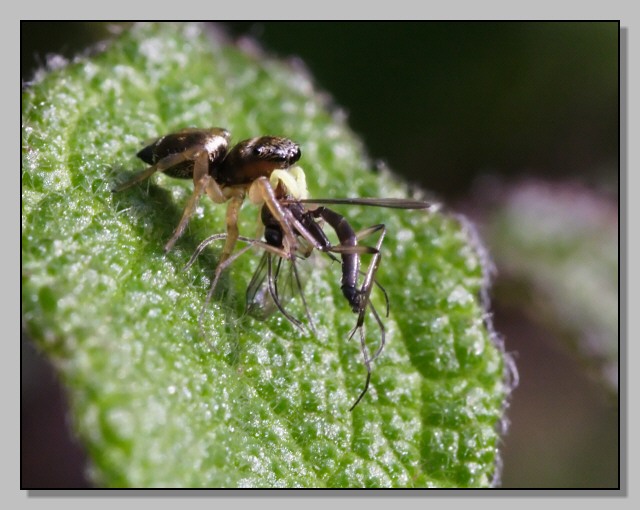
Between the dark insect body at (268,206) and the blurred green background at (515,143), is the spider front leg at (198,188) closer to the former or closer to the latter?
the dark insect body at (268,206)

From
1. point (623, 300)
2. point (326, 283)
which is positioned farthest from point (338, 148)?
point (623, 300)

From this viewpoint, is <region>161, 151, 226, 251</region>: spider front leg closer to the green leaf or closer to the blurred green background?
the green leaf

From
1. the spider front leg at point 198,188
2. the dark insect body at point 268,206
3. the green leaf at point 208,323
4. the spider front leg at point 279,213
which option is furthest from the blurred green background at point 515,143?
the spider front leg at point 279,213

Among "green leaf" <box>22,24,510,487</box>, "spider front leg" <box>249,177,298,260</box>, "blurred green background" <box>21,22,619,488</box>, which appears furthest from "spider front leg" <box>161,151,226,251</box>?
"blurred green background" <box>21,22,619,488</box>

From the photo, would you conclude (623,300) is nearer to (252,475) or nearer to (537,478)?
(537,478)

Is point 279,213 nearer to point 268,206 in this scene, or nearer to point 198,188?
point 268,206
